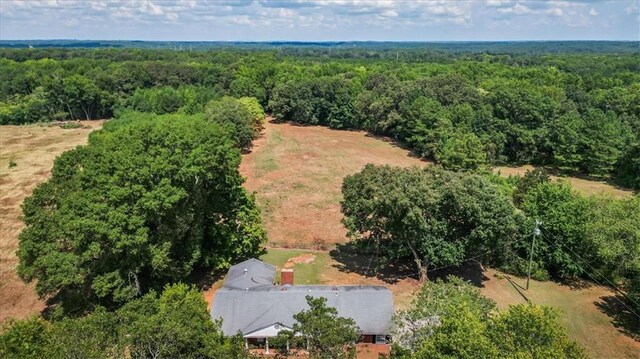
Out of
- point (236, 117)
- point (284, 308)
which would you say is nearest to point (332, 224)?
point (284, 308)

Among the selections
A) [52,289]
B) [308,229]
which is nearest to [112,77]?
[308,229]

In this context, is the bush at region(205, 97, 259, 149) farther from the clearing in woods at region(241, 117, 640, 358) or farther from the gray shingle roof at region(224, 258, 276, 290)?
the gray shingle roof at region(224, 258, 276, 290)

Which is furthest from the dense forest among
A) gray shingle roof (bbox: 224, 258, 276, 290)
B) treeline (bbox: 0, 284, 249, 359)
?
gray shingle roof (bbox: 224, 258, 276, 290)

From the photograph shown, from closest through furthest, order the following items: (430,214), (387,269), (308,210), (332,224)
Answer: (430,214), (387,269), (332,224), (308,210)

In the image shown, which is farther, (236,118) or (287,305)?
(236,118)

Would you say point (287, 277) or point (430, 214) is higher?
point (430, 214)

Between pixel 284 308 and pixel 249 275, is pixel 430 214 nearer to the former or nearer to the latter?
pixel 284 308
